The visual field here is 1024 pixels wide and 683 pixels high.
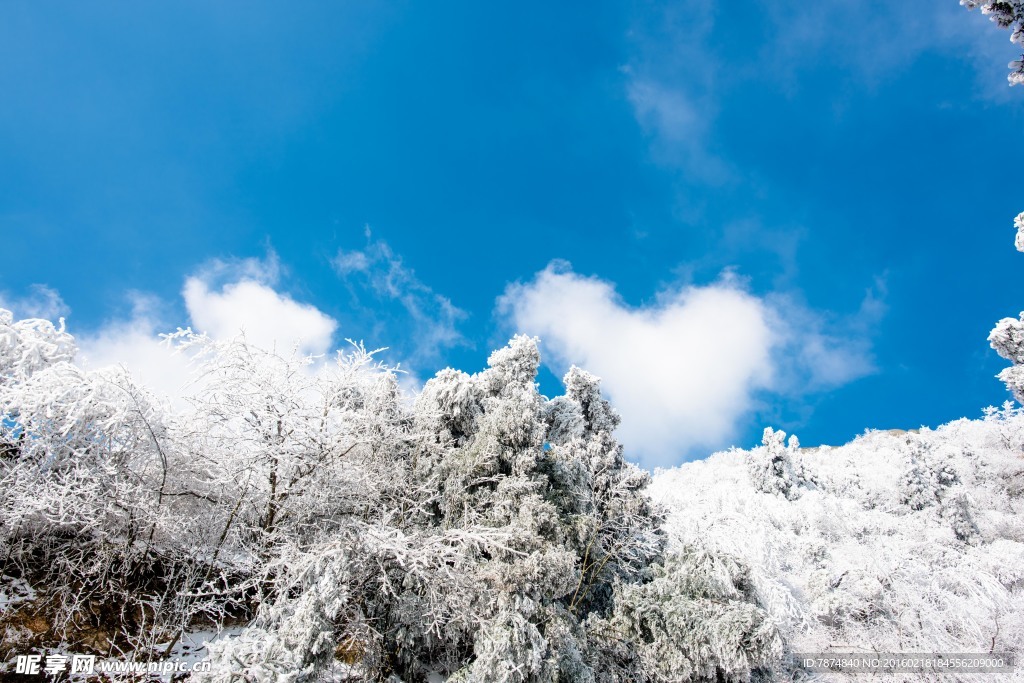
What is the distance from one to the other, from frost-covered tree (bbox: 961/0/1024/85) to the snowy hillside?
10667 millimetres

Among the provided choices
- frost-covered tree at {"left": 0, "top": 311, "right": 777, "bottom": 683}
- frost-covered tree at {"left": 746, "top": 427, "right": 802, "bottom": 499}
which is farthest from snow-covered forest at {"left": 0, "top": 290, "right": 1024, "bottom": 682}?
frost-covered tree at {"left": 746, "top": 427, "right": 802, "bottom": 499}

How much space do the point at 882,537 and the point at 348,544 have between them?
80.4ft

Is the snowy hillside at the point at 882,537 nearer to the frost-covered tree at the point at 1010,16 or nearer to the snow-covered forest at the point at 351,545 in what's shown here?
the snow-covered forest at the point at 351,545

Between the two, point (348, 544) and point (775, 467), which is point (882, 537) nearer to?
point (775, 467)

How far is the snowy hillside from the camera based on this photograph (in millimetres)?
14078

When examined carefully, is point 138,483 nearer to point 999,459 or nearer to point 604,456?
point 604,456

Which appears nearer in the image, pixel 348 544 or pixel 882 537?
pixel 348 544

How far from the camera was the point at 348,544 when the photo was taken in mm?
7898

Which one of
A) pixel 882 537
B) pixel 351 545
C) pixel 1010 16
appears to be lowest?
pixel 351 545

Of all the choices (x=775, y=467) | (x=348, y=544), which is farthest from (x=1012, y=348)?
(x=775, y=467)

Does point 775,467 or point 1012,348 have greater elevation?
point 775,467

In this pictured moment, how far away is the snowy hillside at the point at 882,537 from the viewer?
14.1 metres

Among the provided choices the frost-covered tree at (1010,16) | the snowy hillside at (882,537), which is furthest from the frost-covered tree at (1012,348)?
the frost-covered tree at (1010,16)

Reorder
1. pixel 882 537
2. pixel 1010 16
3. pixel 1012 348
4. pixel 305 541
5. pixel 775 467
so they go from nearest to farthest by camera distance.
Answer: pixel 1010 16, pixel 305 541, pixel 1012 348, pixel 882 537, pixel 775 467
